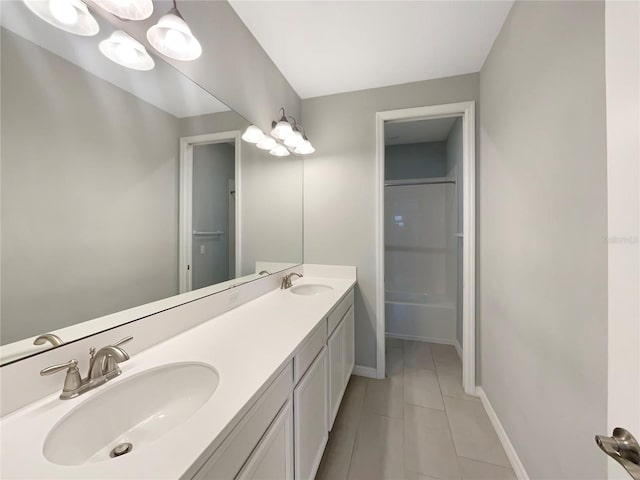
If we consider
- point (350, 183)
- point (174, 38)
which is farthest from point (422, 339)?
point (174, 38)

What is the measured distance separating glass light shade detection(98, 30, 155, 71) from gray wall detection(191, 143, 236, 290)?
0.36 meters

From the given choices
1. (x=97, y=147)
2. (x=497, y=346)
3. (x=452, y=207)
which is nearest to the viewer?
(x=97, y=147)

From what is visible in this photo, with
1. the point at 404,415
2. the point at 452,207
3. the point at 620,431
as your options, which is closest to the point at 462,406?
the point at 404,415

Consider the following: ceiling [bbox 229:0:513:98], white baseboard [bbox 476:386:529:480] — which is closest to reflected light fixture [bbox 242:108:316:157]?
ceiling [bbox 229:0:513:98]

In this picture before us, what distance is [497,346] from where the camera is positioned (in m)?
1.58

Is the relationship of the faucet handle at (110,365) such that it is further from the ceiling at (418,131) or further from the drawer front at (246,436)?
the ceiling at (418,131)

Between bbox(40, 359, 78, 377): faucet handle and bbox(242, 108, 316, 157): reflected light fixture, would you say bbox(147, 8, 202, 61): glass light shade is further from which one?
bbox(40, 359, 78, 377): faucet handle

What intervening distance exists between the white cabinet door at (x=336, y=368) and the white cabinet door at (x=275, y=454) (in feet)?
1.80

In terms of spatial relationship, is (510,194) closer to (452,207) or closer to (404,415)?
(404,415)

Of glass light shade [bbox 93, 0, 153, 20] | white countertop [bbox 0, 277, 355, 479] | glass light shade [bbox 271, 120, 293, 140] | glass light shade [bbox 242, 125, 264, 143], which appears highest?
glass light shade [bbox 271, 120, 293, 140]

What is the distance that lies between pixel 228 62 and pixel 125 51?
68cm

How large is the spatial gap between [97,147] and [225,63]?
949 millimetres

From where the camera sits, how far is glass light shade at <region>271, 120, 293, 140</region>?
5.78 ft

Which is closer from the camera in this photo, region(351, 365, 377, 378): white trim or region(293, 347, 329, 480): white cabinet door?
region(293, 347, 329, 480): white cabinet door
